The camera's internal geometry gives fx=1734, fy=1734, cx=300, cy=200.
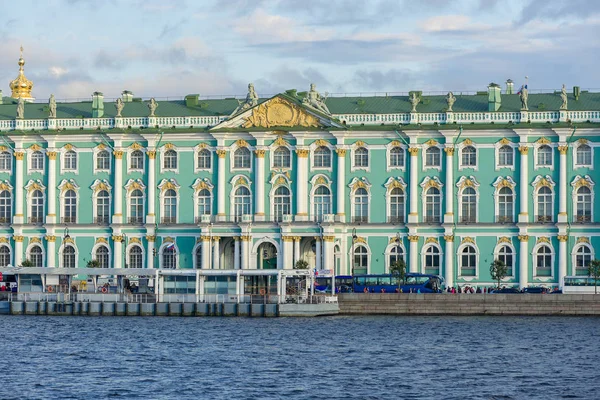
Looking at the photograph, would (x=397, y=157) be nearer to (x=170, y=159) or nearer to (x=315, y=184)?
(x=315, y=184)

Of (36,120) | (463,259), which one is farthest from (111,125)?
(463,259)

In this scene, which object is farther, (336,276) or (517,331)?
(336,276)

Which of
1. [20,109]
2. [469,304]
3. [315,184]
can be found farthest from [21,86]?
[469,304]

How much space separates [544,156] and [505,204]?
155 inches

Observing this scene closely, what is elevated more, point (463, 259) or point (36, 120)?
point (36, 120)

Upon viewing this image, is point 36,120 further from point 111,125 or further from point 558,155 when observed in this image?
point 558,155

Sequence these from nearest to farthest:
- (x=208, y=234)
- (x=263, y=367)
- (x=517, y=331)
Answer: (x=263, y=367) → (x=517, y=331) → (x=208, y=234)

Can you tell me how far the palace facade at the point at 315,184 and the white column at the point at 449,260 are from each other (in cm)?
9

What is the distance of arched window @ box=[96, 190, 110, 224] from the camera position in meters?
117

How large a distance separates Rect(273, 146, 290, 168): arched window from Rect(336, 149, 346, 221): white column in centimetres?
352

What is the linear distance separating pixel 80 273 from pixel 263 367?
36.4 m

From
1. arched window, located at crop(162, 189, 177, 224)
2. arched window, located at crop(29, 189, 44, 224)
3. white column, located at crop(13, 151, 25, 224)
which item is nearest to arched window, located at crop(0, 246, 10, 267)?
white column, located at crop(13, 151, 25, 224)

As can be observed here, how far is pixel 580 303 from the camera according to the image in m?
96.8

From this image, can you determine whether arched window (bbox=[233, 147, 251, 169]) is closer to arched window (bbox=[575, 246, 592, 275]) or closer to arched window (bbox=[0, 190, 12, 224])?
arched window (bbox=[0, 190, 12, 224])
